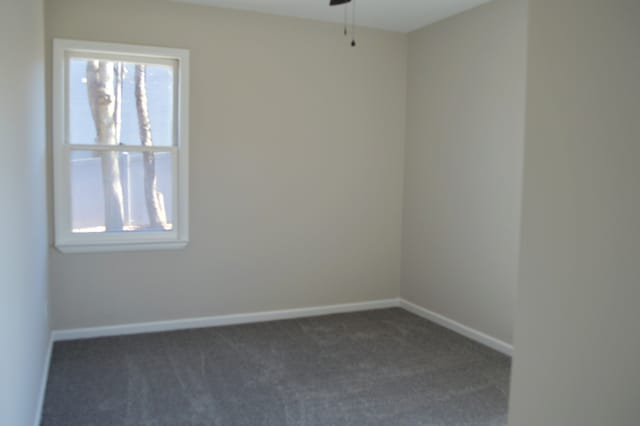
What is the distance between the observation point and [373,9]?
13.9 ft

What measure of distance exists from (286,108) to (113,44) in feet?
4.79

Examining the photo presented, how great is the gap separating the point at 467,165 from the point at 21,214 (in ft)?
10.6

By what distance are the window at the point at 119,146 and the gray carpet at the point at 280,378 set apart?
86cm

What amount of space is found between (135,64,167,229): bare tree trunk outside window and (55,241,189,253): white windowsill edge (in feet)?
0.54

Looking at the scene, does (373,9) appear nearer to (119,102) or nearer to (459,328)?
(119,102)

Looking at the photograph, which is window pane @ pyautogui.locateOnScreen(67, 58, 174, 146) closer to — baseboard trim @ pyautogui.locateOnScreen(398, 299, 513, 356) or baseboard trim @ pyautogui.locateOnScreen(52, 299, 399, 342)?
baseboard trim @ pyautogui.locateOnScreen(52, 299, 399, 342)

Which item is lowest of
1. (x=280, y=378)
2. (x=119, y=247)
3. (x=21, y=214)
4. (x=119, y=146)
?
(x=280, y=378)

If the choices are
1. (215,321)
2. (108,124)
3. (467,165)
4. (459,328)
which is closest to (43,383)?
(215,321)

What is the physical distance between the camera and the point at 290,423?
2.78 meters

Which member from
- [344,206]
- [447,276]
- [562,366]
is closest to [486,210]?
[447,276]

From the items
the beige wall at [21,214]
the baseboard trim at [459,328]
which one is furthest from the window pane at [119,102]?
the baseboard trim at [459,328]

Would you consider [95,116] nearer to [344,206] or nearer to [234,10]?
[234,10]

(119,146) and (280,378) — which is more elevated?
(119,146)

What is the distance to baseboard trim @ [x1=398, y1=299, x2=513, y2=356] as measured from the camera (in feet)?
12.8
